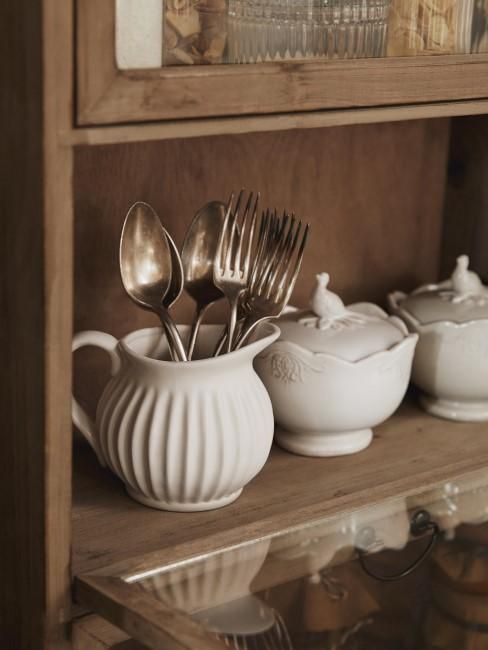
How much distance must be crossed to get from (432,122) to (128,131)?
19.8 inches

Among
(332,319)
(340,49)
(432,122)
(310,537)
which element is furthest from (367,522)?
(432,122)

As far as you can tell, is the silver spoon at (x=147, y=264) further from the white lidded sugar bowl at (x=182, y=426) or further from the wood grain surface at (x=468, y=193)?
the wood grain surface at (x=468, y=193)

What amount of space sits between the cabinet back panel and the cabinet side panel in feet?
0.63

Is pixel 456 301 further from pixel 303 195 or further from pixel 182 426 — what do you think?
pixel 182 426

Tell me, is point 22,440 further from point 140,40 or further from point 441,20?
point 441,20

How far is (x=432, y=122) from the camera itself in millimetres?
1088

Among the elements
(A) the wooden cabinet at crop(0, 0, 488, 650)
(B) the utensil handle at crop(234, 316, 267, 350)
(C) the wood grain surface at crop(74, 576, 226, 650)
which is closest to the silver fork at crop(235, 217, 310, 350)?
(B) the utensil handle at crop(234, 316, 267, 350)

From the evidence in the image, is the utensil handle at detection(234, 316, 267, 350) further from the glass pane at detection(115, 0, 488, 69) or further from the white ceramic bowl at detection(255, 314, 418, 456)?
the glass pane at detection(115, 0, 488, 69)

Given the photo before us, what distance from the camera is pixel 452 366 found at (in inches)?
39.1

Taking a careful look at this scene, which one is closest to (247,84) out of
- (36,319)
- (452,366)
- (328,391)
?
(36,319)

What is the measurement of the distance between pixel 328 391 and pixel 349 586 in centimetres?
18

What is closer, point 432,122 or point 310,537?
point 310,537

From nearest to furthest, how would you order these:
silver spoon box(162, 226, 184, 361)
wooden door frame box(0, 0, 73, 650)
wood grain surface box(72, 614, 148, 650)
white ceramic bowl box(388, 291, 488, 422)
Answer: wooden door frame box(0, 0, 73, 650), wood grain surface box(72, 614, 148, 650), silver spoon box(162, 226, 184, 361), white ceramic bowl box(388, 291, 488, 422)

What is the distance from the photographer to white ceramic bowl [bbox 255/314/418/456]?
0.89 meters
